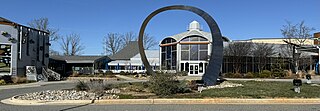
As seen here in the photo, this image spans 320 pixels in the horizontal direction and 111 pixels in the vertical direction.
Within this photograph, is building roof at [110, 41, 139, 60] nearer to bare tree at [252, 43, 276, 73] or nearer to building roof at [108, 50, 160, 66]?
building roof at [108, 50, 160, 66]

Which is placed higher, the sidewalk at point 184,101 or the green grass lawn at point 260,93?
the green grass lawn at point 260,93

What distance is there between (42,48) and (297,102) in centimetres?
3235

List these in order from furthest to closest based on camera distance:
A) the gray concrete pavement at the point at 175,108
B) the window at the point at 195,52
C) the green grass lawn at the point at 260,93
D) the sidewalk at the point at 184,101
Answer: the window at the point at 195,52 → the green grass lawn at the point at 260,93 → the sidewalk at the point at 184,101 → the gray concrete pavement at the point at 175,108

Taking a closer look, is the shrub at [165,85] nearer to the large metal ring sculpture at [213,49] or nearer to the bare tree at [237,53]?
the large metal ring sculpture at [213,49]

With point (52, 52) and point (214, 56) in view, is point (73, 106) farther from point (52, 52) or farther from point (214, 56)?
point (52, 52)

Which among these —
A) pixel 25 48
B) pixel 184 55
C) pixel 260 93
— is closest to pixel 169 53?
pixel 184 55

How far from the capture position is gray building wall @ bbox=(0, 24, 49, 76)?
33375mm

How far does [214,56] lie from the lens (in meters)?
20.8

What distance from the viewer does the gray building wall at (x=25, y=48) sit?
33375mm

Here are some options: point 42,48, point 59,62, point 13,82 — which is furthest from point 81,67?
point 13,82

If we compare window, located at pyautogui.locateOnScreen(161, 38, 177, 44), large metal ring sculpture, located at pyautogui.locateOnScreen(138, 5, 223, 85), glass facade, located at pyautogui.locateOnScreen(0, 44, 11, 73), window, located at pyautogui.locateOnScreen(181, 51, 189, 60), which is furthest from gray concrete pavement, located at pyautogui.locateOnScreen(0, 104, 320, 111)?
window, located at pyautogui.locateOnScreen(161, 38, 177, 44)

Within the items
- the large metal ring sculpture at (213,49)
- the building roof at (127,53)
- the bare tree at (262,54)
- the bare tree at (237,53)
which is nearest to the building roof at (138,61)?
the building roof at (127,53)

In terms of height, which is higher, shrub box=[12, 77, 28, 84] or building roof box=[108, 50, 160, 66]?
building roof box=[108, 50, 160, 66]

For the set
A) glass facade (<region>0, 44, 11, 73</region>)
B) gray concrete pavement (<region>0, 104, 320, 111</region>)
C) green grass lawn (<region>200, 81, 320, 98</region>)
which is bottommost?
gray concrete pavement (<region>0, 104, 320, 111</region>)
